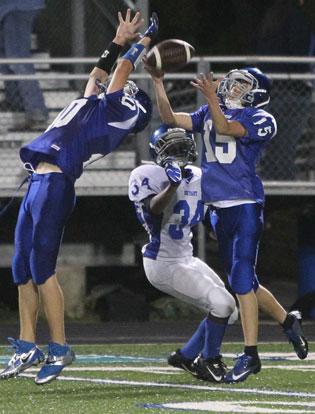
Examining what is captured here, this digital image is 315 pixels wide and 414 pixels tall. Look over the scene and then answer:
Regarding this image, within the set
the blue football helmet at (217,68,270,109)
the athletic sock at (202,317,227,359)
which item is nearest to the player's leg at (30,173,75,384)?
the athletic sock at (202,317,227,359)

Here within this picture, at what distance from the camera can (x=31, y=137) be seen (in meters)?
12.0

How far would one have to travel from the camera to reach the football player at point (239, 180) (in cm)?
760

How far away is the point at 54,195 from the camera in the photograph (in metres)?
7.43

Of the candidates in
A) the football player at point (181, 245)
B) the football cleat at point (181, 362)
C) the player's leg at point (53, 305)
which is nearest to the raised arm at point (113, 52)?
the football player at point (181, 245)

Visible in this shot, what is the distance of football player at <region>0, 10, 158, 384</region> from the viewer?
7.44 meters

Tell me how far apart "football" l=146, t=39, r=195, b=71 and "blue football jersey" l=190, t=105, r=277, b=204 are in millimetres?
487

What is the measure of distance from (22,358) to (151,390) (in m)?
0.73

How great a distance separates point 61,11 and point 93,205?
1830mm

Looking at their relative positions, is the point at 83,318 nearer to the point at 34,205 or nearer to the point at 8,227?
the point at 8,227

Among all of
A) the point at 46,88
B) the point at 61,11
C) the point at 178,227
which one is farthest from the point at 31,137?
the point at 178,227

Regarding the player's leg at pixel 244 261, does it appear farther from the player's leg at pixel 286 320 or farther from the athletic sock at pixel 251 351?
the player's leg at pixel 286 320

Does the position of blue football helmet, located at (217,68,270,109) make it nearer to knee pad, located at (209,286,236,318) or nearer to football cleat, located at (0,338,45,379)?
knee pad, located at (209,286,236,318)

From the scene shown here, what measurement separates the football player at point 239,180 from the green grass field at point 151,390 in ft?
0.98

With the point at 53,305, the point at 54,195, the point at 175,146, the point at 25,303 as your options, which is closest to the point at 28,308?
the point at 25,303
